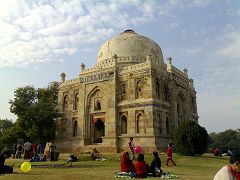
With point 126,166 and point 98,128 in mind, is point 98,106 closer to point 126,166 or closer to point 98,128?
point 98,128

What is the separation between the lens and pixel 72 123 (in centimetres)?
3300

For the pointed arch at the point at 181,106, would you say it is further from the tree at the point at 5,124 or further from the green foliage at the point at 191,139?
the tree at the point at 5,124

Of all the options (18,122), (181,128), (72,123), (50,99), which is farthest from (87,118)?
(181,128)

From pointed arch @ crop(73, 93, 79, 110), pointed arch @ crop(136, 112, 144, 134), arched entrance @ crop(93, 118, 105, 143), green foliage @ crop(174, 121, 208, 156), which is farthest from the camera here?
pointed arch @ crop(73, 93, 79, 110)

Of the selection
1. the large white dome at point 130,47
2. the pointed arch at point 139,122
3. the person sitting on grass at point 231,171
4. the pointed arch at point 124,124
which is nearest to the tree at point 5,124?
the large white dome at point 130,47

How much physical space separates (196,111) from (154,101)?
1132 centimetres

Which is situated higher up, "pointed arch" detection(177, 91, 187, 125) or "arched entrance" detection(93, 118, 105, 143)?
"pointed arch" detection(177, 91, 187, 125)

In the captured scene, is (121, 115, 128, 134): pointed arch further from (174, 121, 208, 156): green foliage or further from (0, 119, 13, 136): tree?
(0, 119, 13, 136): tree

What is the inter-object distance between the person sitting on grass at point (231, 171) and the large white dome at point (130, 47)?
27257mm

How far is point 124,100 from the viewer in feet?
96.2

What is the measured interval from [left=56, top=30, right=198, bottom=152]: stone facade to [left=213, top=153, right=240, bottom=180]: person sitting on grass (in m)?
21.7

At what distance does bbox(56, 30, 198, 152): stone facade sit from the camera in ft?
91.3

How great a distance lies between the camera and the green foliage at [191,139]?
23683 millimetres

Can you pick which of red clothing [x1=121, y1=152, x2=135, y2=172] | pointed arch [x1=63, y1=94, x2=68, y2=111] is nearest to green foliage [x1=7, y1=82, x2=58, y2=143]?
pointed arch [x1=63, y1=94, x2=68, y2=111]
